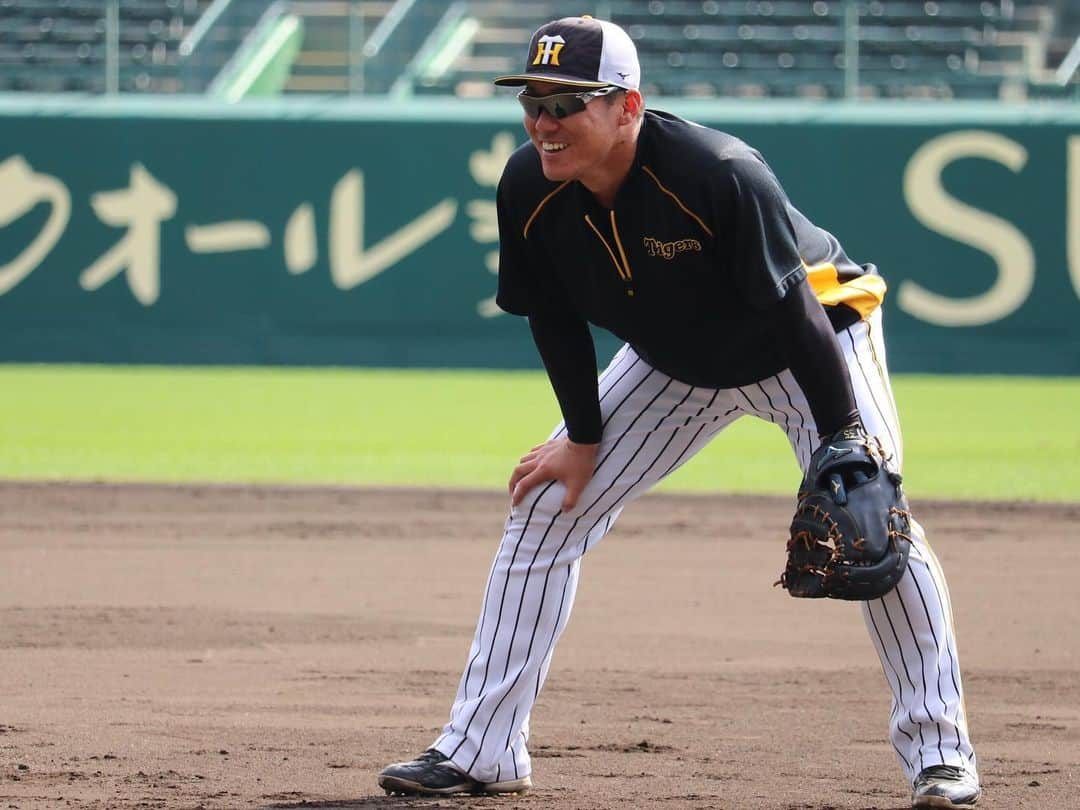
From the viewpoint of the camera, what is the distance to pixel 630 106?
344 cm

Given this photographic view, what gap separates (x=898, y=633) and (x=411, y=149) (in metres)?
13.5

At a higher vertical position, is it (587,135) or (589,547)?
(587,135)

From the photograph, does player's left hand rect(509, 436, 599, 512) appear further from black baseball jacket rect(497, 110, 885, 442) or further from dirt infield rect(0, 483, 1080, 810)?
dirt infield rect(0, 483, 1080, 810)

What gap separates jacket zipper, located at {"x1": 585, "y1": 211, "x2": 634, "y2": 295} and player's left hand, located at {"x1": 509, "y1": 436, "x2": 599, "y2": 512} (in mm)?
383

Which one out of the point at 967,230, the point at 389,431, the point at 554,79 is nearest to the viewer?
the point at 554,79

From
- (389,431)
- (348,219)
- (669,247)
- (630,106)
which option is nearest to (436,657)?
(669,247)

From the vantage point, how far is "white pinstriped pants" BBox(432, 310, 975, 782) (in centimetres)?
364

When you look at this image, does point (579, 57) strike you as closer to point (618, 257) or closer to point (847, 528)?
point (618, 257)

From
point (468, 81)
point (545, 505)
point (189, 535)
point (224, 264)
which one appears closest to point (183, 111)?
point (224, 264)

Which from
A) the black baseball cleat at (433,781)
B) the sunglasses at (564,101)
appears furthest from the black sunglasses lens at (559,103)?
the black baseball cleat at (433,781)

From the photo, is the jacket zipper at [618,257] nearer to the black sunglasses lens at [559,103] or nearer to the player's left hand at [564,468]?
the black sunglasses lens at [559,103]

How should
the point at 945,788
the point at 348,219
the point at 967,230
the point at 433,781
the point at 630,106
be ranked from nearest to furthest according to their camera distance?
the point at 630,106, the point at 945,788, the point at 433,781, the point at 967,230, the point at 348,219

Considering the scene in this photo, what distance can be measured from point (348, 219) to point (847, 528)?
13556 mm

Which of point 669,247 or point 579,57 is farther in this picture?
point 669,247
